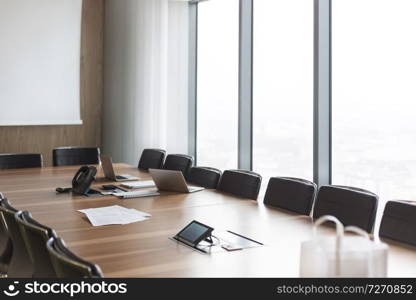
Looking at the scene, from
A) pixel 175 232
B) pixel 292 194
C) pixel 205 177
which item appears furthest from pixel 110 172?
pixel 175 232

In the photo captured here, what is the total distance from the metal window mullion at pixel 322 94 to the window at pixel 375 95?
0.06 metres

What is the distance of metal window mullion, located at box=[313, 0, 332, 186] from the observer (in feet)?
17.3

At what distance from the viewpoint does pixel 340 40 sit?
17.1ft

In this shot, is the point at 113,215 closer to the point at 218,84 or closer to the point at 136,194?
the point at 136,194

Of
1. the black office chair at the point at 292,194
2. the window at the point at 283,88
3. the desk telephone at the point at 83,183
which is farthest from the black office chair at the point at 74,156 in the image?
the black office chair at the point at 292,194

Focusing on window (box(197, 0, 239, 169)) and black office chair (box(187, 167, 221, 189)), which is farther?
window (box(197, 0, 239, 169))

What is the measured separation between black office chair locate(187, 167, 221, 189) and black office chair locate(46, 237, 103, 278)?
2.68 metres

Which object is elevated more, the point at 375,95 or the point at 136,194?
the point at 375,95

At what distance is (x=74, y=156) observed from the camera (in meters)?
6.67

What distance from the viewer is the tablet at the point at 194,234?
275 cm

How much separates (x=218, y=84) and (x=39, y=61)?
8.89ft

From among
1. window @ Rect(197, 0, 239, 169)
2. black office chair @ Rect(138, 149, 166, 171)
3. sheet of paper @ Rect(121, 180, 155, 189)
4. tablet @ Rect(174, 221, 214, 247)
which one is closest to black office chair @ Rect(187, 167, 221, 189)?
sheet of paper @ Rect(121, 180, 155, 189)

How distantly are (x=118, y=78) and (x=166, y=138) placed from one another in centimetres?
158

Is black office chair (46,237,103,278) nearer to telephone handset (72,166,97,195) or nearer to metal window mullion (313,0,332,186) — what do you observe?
telephone handset (72,166,97,195)
